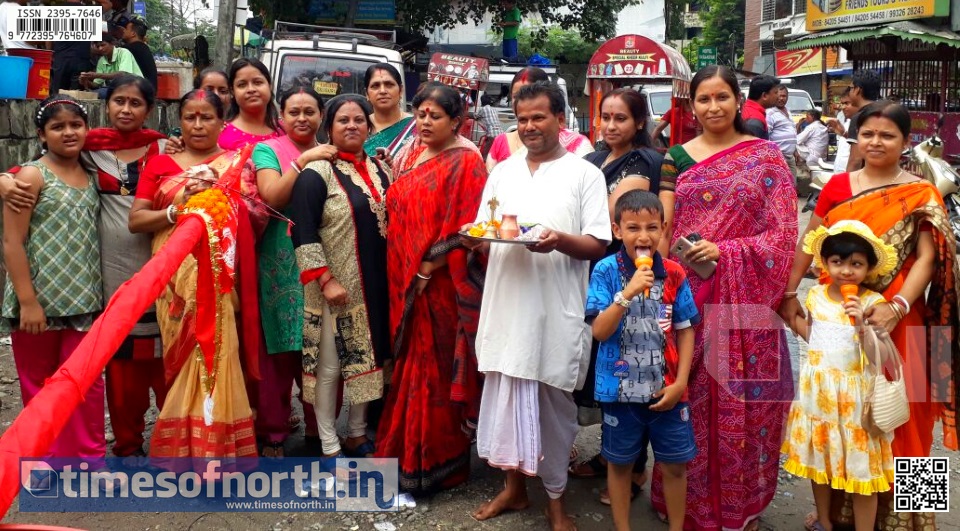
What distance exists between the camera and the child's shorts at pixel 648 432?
298 centimetres

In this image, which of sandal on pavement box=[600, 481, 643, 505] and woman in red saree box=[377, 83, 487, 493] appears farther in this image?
sandal on pavement box=[600, 481, 643, 505]

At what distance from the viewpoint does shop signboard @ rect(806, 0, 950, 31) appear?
11727 mm

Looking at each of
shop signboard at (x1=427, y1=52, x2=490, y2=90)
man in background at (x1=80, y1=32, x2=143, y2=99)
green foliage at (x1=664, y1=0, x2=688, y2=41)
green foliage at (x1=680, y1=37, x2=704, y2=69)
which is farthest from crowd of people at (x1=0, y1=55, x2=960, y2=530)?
green foliage at (x1=680, y1=37, x2=704, y2=69)

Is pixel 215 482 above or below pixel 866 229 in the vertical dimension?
below

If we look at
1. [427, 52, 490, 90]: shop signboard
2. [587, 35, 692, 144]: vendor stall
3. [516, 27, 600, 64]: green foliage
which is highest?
[516, 27, 600, 64]: green foliage

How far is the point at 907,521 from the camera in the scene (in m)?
3.06

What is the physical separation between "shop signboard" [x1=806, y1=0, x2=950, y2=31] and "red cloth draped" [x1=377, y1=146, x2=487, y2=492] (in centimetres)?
1073

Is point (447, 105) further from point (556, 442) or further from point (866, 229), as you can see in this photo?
point (866, 229)

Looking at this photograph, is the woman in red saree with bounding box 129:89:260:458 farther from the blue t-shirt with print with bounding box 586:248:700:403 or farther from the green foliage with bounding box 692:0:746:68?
the green foliage with bounding box 692:0:746:68

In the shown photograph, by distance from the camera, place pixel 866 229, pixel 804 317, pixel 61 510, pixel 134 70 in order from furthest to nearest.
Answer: pixel 134 70 → pixel 61 510 → pixel 804 317 → pixel 866 229

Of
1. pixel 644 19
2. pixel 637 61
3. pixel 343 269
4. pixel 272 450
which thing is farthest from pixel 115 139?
pixel 644 19

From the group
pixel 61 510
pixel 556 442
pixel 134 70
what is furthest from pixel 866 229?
pixel 134 70

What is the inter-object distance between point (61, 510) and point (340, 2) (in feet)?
58.1

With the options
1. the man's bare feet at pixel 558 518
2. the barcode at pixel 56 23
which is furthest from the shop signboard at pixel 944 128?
the barcode at pixel 56 23
